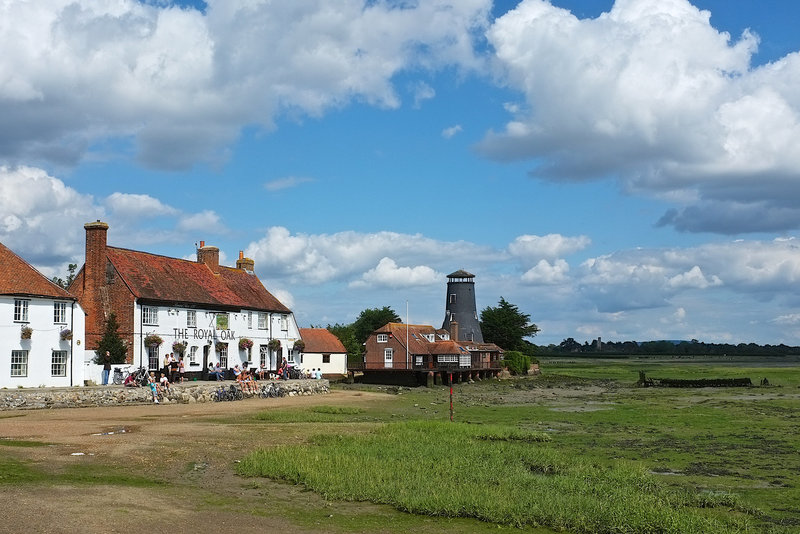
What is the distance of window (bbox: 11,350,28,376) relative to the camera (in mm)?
39812

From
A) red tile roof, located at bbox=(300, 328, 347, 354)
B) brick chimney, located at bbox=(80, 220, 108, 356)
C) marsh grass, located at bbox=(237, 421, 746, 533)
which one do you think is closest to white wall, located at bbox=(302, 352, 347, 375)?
red tile roof, located at bbox=(300, 328, 347, 354)

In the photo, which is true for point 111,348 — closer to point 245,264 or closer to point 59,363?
point 59,363

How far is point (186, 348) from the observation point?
5228 centimetres

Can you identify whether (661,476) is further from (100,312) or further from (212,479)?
(100,312)

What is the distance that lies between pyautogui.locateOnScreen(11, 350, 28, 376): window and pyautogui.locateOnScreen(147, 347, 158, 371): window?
31.5 ft

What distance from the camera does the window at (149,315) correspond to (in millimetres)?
49750

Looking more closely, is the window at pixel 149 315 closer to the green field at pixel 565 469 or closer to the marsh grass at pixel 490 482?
the green field at pixel 565 469

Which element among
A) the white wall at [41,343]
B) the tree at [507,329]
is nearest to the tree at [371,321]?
the tree at [507,329]

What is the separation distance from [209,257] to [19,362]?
22.7 meters


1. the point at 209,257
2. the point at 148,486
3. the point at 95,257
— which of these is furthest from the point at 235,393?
the point at 148,486

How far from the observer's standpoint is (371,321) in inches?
4840

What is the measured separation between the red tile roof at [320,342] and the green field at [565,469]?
4714 centimetres

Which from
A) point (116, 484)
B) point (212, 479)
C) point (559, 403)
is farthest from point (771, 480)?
point (559, 403)

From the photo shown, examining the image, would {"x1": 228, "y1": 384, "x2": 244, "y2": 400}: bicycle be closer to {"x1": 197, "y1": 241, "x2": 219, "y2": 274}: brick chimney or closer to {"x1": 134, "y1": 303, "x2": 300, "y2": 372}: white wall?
{"x1": 134, "y1": 303, "x2": 300, "y2": 372}: white wall
